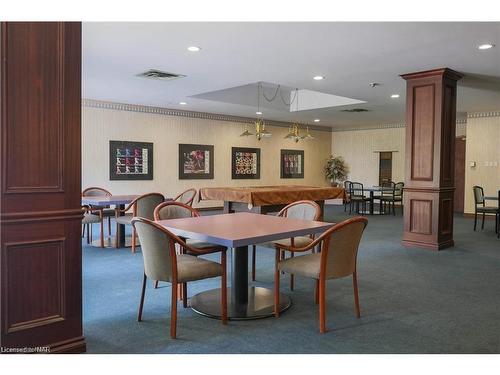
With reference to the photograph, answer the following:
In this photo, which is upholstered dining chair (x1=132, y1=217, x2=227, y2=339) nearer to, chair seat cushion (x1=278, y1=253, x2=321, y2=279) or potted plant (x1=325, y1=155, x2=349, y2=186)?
chair seat cushion (x1=278, y1=253, x2=321, y2=279)

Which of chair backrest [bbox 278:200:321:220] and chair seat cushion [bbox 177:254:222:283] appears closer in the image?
chair seat cushion [bbox 177:254:222:283]

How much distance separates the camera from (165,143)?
10.1 meters

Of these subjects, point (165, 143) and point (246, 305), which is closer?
point (246, 305)

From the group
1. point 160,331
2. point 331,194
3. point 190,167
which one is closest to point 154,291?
point 160,331

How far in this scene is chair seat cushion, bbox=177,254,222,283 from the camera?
9.39 feet

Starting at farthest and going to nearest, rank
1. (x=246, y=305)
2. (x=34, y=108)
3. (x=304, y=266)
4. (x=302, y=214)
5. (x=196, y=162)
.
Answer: (x=196, y=162)
(x=302, y=214)
(x=246, y=305)
(x=304, y=266)
(x=34, y=108)

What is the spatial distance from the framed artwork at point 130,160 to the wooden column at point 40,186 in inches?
279

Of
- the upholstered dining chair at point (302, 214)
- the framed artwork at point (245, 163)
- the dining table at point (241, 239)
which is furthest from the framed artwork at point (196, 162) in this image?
the dining table at point (241, 239)

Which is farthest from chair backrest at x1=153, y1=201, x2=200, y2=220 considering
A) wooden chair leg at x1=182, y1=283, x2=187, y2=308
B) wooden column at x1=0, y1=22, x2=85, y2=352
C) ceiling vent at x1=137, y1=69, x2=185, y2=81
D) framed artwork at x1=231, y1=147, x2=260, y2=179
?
framed artwork at x1=231, y1=147, x2=260, y2=179

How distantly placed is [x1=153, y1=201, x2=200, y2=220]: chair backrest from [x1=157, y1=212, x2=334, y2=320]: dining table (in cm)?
45

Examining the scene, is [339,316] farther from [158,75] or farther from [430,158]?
[158,75]

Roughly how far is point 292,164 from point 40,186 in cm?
1113

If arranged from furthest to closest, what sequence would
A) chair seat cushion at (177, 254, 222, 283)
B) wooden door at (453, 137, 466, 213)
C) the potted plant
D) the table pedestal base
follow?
the potted plant, wooden door at (453, 137, 466, 213), the table pedestal base, chair seat cushion at (177, 254, 222, 283)

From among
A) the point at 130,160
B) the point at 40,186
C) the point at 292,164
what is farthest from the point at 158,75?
the point at 292,164
